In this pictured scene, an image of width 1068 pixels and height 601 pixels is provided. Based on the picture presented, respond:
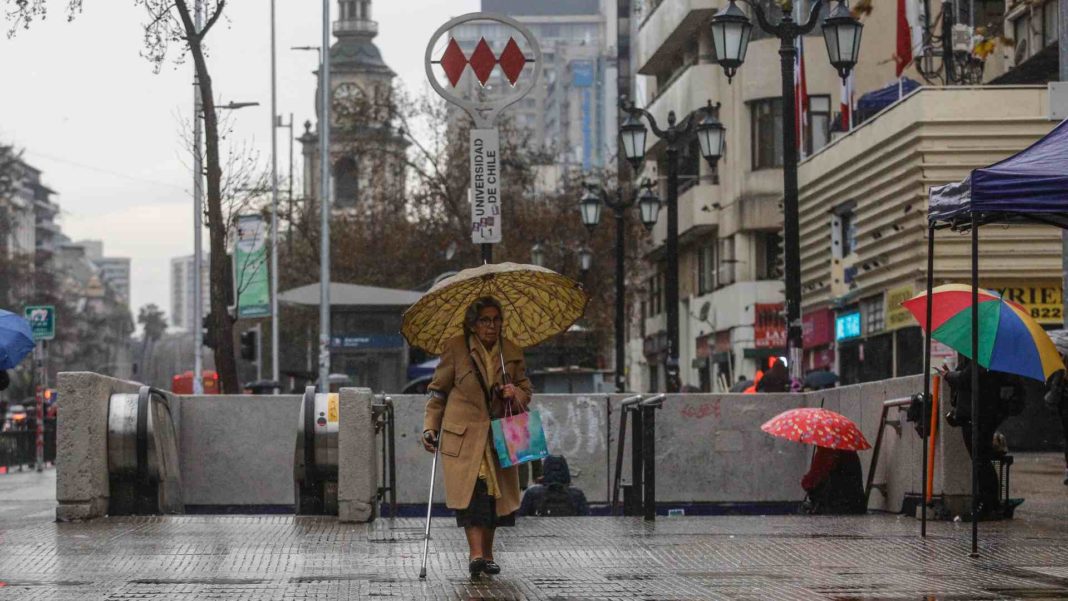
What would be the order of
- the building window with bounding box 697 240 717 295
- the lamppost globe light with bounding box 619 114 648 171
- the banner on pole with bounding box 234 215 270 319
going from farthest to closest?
the building window with bounding box 697 240 717 295
the banner on pole with bounding box 234 215 270 319
the lamppost globe light with bounding box 619 114 648 171

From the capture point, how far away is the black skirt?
39.5ft

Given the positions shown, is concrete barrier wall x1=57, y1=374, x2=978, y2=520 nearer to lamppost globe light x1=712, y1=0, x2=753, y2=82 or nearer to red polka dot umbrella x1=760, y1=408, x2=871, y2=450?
red polka dot umbrella x1=760, y1=408, x2=871, y2=450

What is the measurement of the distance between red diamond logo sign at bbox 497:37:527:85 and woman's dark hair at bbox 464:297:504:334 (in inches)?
94.4

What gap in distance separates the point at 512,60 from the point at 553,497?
19.4ft

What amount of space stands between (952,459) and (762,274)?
125 feet

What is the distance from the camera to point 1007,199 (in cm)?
1327

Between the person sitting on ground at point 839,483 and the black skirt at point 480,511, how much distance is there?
7132 millimetres

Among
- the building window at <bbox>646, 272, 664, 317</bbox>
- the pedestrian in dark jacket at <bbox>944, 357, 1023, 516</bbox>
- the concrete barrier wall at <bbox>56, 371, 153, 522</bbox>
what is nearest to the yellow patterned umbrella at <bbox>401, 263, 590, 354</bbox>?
the pedestrian in dark jacket at <bbox>944, 357, 1023, 516</bbox>

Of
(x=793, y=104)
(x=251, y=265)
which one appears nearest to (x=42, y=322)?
(x=251, y=265)

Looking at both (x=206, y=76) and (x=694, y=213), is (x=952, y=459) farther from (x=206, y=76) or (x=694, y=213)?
(x=694, y=213)

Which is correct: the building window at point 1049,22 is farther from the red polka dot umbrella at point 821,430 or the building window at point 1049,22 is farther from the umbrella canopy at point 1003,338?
the umbrella canopy at point 1003,338

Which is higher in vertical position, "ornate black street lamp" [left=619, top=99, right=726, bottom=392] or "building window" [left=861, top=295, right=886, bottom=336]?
"ornate black street lamp" [left=619, top=99, right=726, bottom=392]

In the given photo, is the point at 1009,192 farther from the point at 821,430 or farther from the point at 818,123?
the point at 818,123

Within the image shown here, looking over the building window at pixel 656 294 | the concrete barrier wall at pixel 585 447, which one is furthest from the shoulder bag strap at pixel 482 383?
the building window at pixel 656 294
